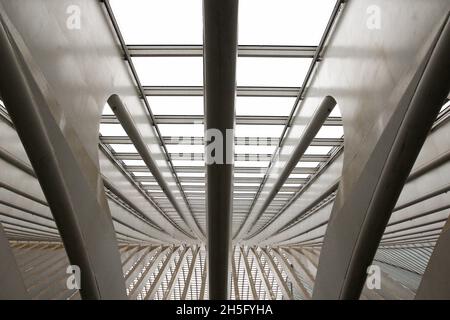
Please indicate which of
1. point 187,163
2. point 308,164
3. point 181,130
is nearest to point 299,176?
point 308,164

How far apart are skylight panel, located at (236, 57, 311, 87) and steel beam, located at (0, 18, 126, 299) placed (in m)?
4.73

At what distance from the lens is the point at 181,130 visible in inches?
551

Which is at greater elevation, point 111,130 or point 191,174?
point 111,130

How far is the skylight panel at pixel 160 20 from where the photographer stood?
8.34m

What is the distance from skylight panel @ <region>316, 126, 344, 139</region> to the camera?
43.6 ft

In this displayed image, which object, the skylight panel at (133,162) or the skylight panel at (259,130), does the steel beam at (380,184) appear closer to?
the skylight panel at (259,130)

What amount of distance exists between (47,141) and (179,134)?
316 inches

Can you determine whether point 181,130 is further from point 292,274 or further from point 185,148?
point 292,274

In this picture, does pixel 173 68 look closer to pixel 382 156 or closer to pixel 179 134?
pixel 179 134

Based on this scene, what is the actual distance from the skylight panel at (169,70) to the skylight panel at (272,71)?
1184 millimetres

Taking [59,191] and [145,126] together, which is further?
[145,126]

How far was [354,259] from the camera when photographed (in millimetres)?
8875

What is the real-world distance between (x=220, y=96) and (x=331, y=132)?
24.0ft
